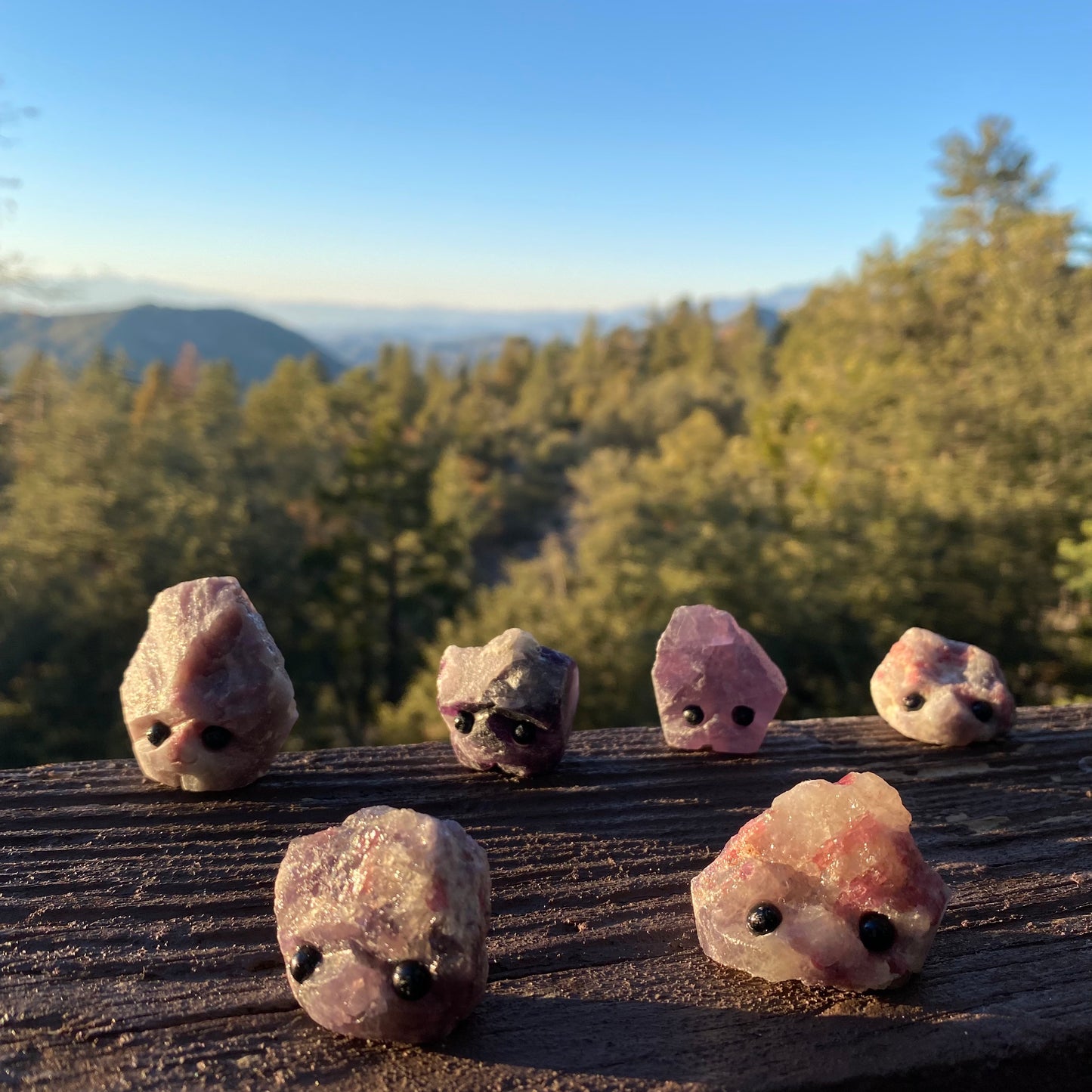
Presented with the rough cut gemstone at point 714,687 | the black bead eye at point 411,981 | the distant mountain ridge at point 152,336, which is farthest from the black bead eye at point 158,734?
the distant mountain ridge at point 152,336

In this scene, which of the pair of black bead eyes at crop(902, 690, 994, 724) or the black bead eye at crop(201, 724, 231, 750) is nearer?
the black bead eye at crop(201, 724, 231, 750)

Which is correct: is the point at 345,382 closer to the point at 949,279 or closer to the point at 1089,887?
the point at 949,279

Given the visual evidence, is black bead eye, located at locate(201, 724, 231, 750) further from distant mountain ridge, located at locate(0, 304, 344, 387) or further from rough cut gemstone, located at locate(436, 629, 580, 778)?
distant mountain ridge, located at locate(0, 304, 344, 387)

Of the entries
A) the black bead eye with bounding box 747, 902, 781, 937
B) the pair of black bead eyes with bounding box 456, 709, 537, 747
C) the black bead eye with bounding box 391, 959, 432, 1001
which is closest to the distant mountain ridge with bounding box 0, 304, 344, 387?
the pair of black bead eyes with bounding box 456, 709, 537, 747

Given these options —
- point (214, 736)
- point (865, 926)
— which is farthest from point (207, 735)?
point (865, 926)

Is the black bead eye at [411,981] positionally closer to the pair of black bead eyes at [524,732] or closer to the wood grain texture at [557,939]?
the wood grain texture at [557,939]

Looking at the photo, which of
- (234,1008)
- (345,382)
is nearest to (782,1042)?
(234,1008)
